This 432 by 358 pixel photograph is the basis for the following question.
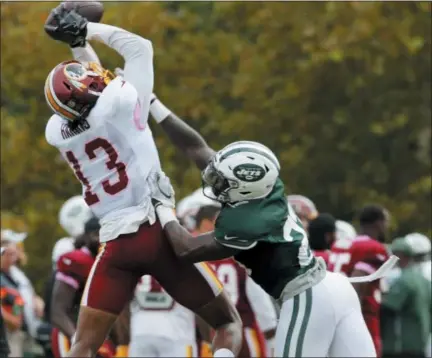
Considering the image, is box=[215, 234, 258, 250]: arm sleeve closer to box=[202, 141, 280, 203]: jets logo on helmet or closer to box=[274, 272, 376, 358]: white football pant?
box=[202, 141, 280, 203]: jets logo on helmet

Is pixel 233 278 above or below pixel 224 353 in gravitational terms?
below

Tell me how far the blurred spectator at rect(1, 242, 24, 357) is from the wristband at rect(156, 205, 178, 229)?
4897 mm

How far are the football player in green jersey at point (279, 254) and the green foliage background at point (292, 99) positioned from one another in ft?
45.6

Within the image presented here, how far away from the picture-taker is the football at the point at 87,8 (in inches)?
379

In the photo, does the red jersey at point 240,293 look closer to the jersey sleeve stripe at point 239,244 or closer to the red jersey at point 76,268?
the red jersey at point 76,268

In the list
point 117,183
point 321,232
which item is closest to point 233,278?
point 321,232

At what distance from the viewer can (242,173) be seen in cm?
863

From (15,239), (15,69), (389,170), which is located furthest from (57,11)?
(389,170)

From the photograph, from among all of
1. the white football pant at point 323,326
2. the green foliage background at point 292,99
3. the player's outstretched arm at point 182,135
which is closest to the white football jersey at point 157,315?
the player's outstretched arm at point 182,135

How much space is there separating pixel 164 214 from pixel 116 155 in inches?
16.8

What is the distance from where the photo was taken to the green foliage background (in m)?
22.9

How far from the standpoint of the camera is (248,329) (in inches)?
519

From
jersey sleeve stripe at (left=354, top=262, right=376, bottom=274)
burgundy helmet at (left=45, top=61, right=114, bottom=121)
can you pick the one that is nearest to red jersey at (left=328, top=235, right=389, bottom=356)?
jersey sleeve stripe at (left=354, top=262, right=376, bottom=274)

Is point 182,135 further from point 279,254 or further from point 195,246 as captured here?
point 279,254
